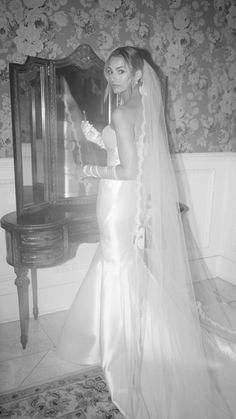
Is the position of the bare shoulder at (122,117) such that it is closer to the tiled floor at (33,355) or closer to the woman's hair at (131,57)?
the woman's hair at (131,57)

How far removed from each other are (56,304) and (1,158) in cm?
142

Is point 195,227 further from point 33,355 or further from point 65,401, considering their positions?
point 65,401

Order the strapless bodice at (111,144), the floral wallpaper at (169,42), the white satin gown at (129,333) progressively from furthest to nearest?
1. the floral wallpaper at (169,42)
2. the strapless bodice at (111,144)
3. the white satin gown at (129,333)

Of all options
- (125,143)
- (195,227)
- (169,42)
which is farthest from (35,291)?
(169,42)

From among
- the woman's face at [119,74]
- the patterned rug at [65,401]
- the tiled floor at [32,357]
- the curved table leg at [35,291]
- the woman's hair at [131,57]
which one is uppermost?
the woman's hair at [131,57]

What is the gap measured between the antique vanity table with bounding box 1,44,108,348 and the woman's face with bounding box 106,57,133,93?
73cm

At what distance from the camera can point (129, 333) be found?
231cm

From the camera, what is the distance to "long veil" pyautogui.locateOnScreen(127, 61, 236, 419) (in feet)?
6.74

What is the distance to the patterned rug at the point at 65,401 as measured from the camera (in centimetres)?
216

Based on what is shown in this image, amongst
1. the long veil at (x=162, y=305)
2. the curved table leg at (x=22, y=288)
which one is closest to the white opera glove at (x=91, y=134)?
the long veil at (x=162, y=305)

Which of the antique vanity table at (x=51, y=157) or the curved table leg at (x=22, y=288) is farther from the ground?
the antique vanity table at (x=51, y=157)

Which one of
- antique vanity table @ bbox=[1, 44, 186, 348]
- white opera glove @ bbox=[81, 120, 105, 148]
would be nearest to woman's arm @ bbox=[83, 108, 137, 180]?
white opera glove @ bbox=[81, 120, 105, 148]

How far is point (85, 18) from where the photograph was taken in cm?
294

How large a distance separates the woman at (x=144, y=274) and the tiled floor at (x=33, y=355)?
46 cm
